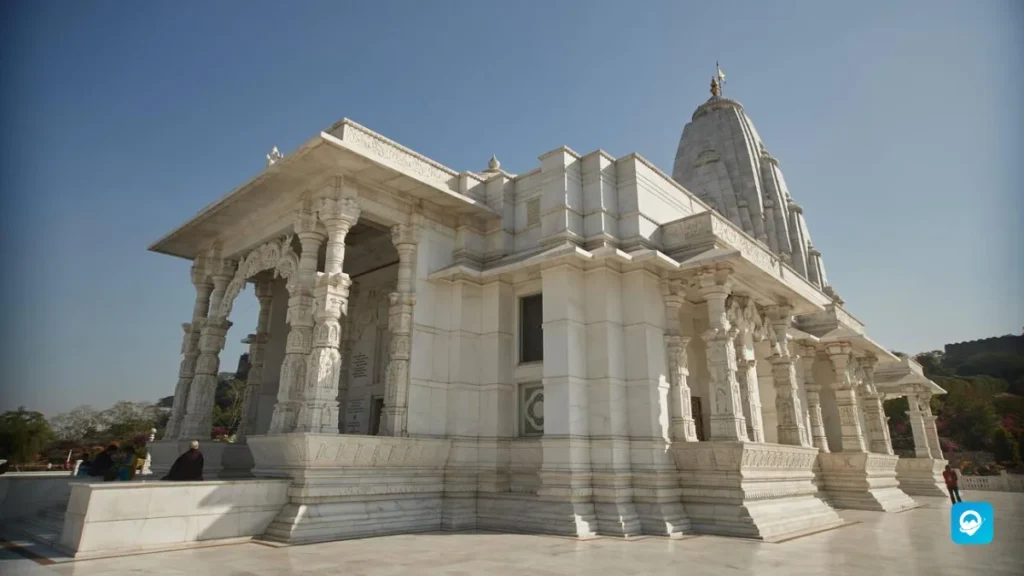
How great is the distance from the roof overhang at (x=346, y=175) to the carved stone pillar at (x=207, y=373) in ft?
6.34

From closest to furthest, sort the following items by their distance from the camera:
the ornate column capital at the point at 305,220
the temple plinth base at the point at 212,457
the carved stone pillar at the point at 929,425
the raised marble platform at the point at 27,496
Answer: the raised marble platform at the point at 27,496, the ornate column capital at the point at 305,220, the temple plinth base at the point at 212,457, the carved stone pillar at the point at 929,425

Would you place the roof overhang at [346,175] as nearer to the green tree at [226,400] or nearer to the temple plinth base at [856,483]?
the temple plinth base at [856,483]

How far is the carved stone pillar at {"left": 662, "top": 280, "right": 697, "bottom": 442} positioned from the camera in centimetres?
1152

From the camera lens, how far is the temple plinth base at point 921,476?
21.7m

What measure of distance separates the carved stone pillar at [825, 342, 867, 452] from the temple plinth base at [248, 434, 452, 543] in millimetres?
12791

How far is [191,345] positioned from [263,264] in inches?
145

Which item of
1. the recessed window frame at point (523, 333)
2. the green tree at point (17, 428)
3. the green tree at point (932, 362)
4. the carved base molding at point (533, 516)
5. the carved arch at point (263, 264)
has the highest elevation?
the green tree at point (932, 362)

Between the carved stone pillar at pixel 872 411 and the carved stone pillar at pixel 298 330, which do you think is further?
the carved stone pillar at pixel 872 411

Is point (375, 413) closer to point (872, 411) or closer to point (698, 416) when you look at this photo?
point (698, 416)

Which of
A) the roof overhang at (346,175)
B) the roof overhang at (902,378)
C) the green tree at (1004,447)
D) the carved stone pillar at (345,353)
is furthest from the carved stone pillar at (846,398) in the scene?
the green tree at (1004,447)

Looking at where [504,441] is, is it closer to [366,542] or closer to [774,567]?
[366,542]

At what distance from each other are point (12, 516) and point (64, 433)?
5180cm

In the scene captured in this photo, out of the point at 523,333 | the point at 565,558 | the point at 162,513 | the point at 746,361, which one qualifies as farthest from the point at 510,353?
the point at 162,513

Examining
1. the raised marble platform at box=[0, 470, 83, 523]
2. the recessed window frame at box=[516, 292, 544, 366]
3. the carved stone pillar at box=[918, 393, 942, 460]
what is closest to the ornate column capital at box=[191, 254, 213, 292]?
the raised marble platform at box=[0, 470, 83, 523]
